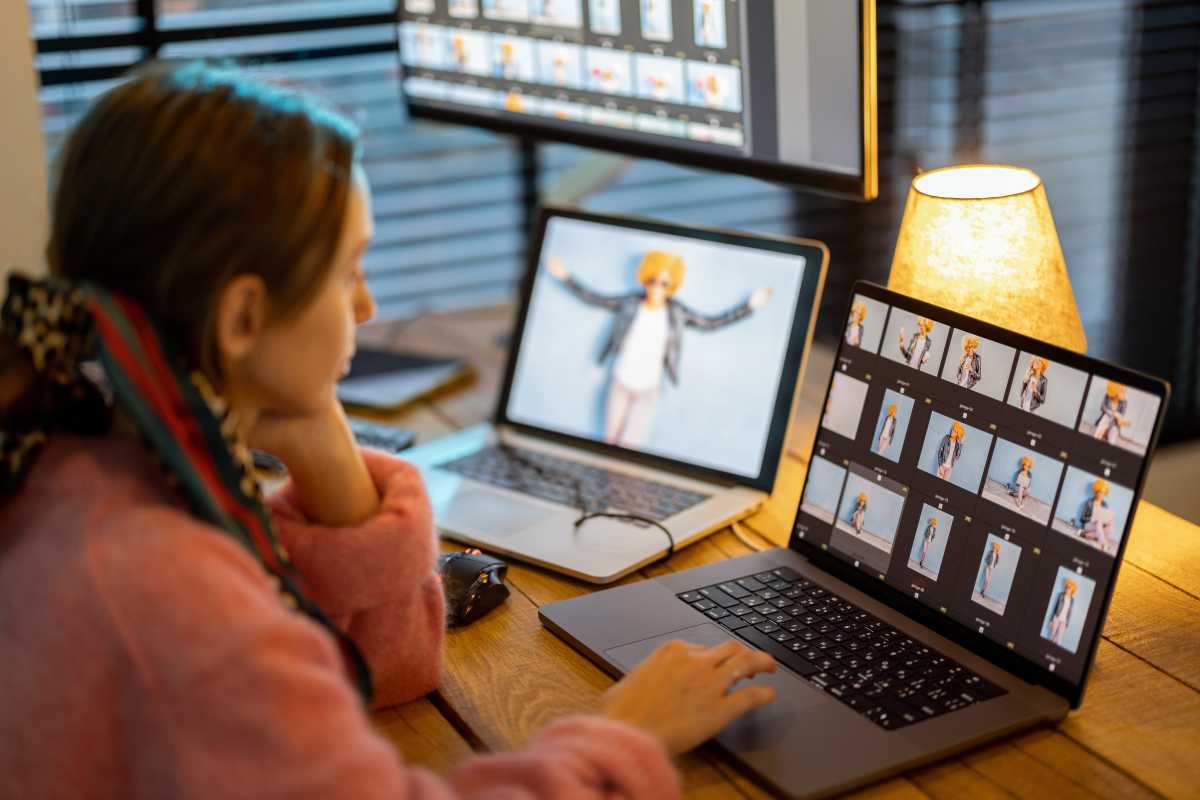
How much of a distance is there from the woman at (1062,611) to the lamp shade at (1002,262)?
259 millimetres

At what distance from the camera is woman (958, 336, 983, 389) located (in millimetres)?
1011

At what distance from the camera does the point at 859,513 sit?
3.65 ft

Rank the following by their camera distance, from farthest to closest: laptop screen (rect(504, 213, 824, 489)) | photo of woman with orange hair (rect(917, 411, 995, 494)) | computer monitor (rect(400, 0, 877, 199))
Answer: laptop screen (rect(504, 213, 824, 489)) < computer monitor (rect(400, 0, 877, 199)) < photo of woman with orange hair (rect(917, 411, 995, 494))

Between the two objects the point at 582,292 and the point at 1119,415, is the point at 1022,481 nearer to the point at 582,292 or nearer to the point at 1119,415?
the point at 1119,415

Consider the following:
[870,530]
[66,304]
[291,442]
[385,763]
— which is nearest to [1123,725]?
[870,530]

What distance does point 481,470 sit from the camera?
1.43 metres

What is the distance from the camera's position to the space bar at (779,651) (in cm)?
99

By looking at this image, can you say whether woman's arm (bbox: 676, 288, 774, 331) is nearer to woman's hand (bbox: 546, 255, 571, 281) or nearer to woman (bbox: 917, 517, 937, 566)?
woman's hand (bbox: 546, 255, 571, 281)

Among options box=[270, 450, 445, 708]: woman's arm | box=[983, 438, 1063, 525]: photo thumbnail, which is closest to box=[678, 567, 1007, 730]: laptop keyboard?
box=[983, 438, 1063, 525]: photo thumbnail

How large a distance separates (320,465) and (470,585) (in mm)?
195

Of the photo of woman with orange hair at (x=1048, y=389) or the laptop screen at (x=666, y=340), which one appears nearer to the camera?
the photo of woman with orange hair at (x=1048, y=389)

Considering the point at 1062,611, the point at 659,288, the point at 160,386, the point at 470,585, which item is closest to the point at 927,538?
the point at 1062,611

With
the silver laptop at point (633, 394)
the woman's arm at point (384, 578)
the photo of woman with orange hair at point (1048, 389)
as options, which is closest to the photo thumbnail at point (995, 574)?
the photo of woman with orange hair at point (1048, 389)

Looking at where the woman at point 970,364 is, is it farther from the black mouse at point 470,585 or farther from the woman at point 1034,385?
the black mouse at point 470,585
